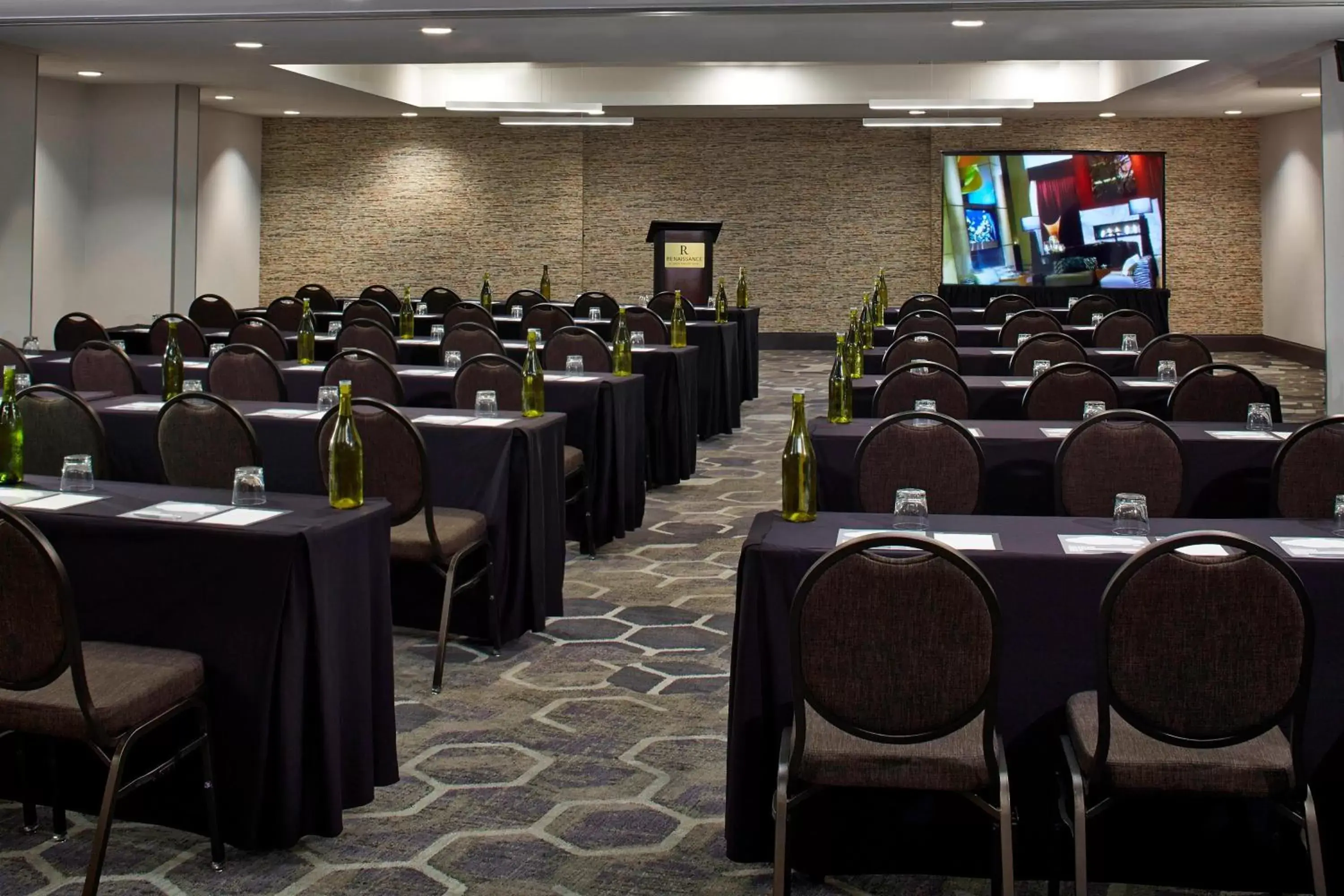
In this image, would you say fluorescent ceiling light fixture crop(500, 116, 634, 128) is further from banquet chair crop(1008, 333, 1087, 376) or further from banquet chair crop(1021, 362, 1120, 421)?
banquet chair crop(1021, 362, 1120, 421)

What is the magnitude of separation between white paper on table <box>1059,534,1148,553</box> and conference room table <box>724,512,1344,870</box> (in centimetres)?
2

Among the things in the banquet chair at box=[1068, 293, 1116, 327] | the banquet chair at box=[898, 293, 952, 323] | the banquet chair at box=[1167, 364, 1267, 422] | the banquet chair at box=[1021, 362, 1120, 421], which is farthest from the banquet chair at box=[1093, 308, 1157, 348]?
the banquet chair at box=[1021, 362, 1120, 421]

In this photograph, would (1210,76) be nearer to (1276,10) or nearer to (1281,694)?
(1276,10)

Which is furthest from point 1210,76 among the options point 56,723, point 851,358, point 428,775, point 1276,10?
Result: point 56,723

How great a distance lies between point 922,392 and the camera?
22.3ft

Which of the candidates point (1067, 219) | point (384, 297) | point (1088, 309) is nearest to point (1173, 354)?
point (1088, 309)

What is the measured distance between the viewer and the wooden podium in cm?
1611

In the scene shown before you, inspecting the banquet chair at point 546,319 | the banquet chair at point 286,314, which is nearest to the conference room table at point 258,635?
the banquet chair at point 546,319

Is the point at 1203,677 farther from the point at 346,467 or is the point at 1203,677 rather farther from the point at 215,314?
the point at 215,314

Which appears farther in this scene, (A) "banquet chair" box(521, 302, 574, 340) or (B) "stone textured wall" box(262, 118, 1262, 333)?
(B) "stone textured wall" box(262, 118, 1262, 333)

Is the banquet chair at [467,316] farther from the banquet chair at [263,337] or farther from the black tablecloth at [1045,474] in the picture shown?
the black tablecloth at [1045,474]

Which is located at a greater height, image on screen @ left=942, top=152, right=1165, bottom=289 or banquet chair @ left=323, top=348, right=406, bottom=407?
image on screen @ left=942, top=152, right=1165, bottom=289

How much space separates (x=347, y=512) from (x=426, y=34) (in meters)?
7.17

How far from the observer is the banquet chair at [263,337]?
10102 mm
